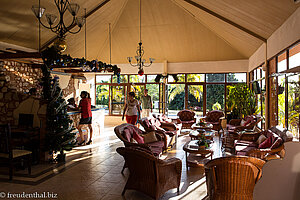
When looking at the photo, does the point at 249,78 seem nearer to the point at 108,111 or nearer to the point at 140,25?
the point at 140,25

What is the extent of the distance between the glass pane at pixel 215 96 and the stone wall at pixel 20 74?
7.76 m

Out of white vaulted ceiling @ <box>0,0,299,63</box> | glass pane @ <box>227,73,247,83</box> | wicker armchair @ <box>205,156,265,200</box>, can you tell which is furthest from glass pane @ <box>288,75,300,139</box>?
glass pane @ <box>227,73,247,83</box>

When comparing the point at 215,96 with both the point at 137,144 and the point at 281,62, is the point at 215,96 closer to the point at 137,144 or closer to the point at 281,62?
the point at 281,62

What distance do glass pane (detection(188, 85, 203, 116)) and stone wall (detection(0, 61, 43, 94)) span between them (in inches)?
281

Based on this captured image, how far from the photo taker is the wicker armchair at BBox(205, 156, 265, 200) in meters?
2.71

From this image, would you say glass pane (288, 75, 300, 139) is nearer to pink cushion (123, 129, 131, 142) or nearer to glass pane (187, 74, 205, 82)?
pink cushion (123, 129, 131, 142)

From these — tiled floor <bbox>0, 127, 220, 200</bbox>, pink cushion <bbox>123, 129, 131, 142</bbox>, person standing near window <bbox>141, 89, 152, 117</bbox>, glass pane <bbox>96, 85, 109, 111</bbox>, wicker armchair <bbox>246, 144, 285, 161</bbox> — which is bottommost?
tiled floor <bbox>0, 127, 220, 200</bbox>

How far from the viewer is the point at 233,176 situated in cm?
278

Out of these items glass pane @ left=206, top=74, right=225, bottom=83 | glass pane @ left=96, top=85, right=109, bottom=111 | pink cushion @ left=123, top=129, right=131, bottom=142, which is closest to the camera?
pink cushion @ left=123, top=129, right=131, bottom=142

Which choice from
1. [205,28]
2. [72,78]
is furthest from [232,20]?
[72,78]

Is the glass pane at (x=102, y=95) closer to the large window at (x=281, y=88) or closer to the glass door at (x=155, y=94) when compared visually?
the glass door at (x=155, y=94)

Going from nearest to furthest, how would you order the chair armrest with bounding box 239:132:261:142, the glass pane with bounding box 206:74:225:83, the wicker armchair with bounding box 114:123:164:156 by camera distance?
the wicker armchair with bounding box 114:123:164:156
the chair armrest with bounding box 239:132:261:142
the glass pane with bounding box 206:74:225:83

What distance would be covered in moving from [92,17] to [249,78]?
747cm

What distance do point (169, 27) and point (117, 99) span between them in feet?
17.2
